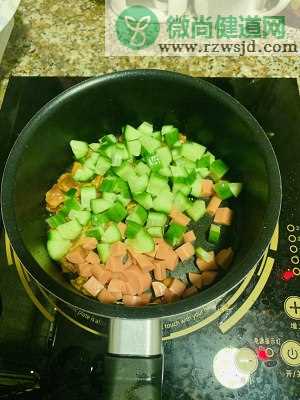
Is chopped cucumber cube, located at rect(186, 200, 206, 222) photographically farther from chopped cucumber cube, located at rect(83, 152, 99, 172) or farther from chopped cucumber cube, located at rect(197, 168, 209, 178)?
chopped cucumber cube, located at rect(83, 152, 99, 172)

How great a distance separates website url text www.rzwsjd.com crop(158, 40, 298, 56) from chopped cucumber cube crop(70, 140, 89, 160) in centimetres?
35

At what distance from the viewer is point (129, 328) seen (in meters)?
0.64

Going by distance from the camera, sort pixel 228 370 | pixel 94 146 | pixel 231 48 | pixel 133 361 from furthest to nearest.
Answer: pixel 231 48 → pixel 94 146 → pixel 228 370 → pixel 133 361

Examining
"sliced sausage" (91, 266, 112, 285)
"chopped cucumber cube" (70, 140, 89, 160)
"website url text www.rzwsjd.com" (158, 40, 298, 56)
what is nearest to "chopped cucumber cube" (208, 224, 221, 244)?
"sliced sausage" (91, 266, 112, 285)

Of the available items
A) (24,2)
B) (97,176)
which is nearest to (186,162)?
(97,176)

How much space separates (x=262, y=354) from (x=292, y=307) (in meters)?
0.10

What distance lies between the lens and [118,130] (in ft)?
3.27

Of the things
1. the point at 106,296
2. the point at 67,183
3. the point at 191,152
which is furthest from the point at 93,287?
the point at 191,152

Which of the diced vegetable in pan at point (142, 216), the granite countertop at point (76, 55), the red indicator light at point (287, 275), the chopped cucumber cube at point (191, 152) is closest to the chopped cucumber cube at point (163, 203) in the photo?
the diced vegetable in pan at point (142, 216)

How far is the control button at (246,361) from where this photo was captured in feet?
2.49

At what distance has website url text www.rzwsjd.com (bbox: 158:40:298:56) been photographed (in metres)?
1.10

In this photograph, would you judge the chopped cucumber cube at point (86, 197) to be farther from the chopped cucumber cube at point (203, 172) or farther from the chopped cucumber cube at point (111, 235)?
the chopped cucumber cube at point (203, 172)

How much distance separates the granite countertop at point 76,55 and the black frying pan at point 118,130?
0.21m

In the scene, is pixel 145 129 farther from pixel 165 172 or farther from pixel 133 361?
pixel 133 361
